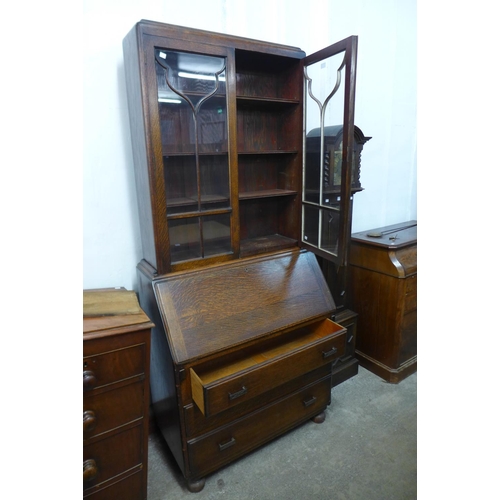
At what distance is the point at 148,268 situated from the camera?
1.59m

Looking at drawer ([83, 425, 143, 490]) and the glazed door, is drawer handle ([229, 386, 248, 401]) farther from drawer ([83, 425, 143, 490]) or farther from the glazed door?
the glazed door

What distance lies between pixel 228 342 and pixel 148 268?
0.50m

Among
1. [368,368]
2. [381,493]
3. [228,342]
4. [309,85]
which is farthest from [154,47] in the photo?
[368,368]

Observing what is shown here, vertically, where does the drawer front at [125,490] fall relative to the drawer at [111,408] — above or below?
below

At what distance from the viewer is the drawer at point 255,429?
4.85ft

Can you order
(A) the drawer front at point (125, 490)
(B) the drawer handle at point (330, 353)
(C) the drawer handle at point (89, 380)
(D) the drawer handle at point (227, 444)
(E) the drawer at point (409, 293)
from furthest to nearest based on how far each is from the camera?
(E) the drawer at point (409, 293) < (B) the drawer handle at point (330, 353) < (D) the drawer handle at point (227, 444) < (A) the drawer front at point (125, 490) < (C) the drawer handle at point (89, 380)

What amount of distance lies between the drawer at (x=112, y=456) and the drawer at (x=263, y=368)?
0.90 feet

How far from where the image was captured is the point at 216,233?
162cm

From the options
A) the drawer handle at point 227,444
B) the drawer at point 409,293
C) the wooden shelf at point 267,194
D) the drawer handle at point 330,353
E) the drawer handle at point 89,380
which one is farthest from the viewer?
the drawer at point 409,293

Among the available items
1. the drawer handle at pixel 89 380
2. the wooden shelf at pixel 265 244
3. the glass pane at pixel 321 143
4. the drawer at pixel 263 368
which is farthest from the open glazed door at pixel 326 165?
the drawer handle at pixel 89 380

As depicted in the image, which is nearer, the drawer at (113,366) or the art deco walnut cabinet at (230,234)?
the drawer at (113,366)

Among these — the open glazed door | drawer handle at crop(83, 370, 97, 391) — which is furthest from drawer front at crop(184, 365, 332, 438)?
the open glazed door

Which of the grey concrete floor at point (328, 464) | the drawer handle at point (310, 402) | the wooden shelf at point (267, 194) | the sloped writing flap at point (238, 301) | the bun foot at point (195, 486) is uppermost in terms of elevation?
the wooden shelf at point (267, 194)

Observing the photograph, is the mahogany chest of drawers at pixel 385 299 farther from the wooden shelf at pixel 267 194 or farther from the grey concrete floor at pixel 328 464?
the wooden shelf at pixel 267 194
